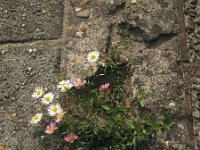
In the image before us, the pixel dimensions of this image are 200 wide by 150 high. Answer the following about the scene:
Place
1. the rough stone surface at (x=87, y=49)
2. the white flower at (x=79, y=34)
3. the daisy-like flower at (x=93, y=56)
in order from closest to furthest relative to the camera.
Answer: the rough stone surface at (x=87, y=49), the daisy-like flower at (x=93, y=56), the white flower at (x=79, y=34)

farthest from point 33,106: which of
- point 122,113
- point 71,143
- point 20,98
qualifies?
point 122,113

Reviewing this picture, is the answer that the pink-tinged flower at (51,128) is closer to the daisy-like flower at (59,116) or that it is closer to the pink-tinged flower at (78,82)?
the daisy-like flower at (59,116)

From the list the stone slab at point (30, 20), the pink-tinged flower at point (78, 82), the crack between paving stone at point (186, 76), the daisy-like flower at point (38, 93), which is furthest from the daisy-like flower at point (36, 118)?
the crack between paving stone at point (186, 76)

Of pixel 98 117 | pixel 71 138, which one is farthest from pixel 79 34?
pixel 71 138

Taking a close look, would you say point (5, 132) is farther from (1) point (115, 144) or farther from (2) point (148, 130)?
(2) point (148, 130)

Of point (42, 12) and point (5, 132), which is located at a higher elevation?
point (42, 12)

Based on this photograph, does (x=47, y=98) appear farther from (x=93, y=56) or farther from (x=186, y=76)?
(x=186, y=76)

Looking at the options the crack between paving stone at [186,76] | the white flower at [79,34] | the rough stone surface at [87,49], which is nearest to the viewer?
the crack between paving stone at [186,76]
